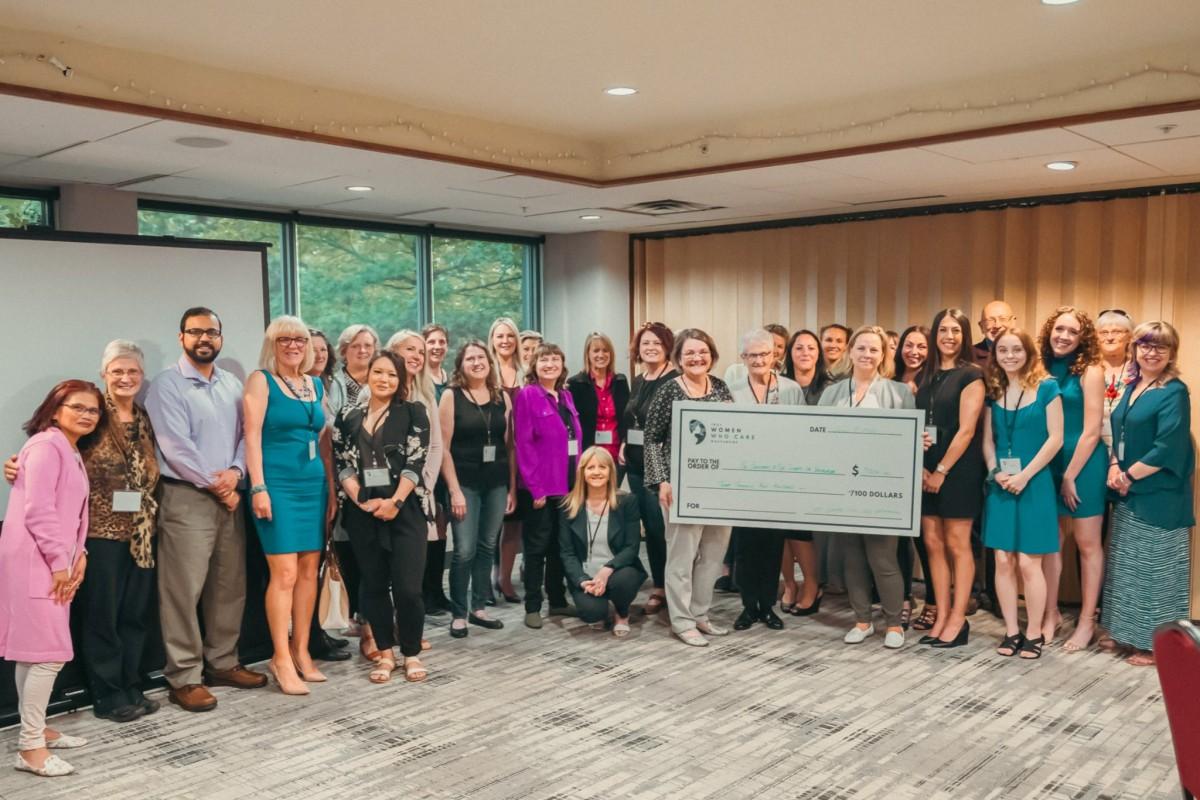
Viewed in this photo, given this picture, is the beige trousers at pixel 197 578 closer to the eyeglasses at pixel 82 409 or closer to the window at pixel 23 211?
the eyeglasses at pixel 82 409

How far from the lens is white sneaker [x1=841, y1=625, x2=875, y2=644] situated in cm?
483

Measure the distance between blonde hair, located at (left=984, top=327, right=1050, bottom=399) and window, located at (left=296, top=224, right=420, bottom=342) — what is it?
171 inches

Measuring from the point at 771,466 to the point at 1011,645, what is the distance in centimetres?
138

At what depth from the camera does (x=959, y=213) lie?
6434 millimetres

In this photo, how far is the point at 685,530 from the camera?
16.0ft

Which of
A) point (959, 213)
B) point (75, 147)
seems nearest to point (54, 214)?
point (75, 147)

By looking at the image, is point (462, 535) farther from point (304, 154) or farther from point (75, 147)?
point (75, 147)

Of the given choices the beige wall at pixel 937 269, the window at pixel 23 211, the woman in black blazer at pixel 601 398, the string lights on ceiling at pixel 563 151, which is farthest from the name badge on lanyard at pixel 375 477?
the beige wall at pixel 937 269

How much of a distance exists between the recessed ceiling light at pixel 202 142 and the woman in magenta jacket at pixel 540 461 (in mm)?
1803

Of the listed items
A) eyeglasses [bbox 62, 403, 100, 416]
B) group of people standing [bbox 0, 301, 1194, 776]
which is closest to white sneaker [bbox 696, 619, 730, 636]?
group of people standing [bbox 0, 301, 1194, 776]

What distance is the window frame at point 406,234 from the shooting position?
6457 mm

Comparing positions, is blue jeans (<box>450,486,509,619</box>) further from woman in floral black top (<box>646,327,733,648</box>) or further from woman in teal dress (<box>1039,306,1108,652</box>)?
woman in teal dress (<box>1039,306,1108,652</box>)

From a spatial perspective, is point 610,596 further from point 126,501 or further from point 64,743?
point 64,743

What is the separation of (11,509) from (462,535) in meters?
2.07
